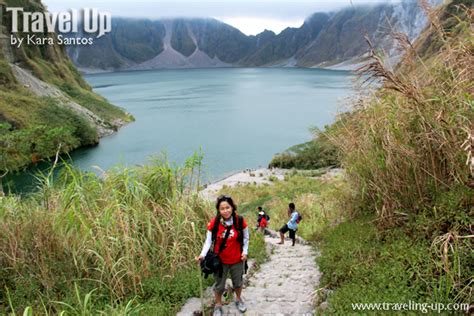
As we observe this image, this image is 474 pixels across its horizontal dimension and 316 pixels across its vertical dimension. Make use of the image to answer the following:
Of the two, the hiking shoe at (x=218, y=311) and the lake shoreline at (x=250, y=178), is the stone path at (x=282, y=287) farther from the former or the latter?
the lake shoreline at (x=250, y=178)

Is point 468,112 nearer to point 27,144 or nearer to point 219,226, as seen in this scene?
point 219,226

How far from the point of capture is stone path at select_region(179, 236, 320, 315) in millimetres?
4641

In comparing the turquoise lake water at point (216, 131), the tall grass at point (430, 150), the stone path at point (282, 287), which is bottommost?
the turquoise lake water at point (216, 131)

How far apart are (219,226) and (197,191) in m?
2.33

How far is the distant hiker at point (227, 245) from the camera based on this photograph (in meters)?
4.59

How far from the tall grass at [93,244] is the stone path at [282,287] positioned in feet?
2.80

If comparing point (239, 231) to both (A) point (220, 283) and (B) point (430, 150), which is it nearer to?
(A) point (220, 283)

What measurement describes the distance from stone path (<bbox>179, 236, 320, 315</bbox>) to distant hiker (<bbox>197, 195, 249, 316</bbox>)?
10.4 inches

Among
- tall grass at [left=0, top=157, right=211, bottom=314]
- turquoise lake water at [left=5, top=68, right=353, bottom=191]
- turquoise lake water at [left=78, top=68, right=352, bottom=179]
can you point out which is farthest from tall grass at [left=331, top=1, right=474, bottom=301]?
turquoise lake water at [left=78, top=68, right=352, bottom=179]

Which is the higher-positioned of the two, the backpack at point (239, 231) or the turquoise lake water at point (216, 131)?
the backpack at point (239, 231)

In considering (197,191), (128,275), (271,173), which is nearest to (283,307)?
(128,275)

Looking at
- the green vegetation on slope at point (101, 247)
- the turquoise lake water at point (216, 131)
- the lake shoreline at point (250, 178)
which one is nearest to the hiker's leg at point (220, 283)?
the green vegetation on slope at point (101, 247)

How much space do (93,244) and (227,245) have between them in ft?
6.69

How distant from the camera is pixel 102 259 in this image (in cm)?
509
